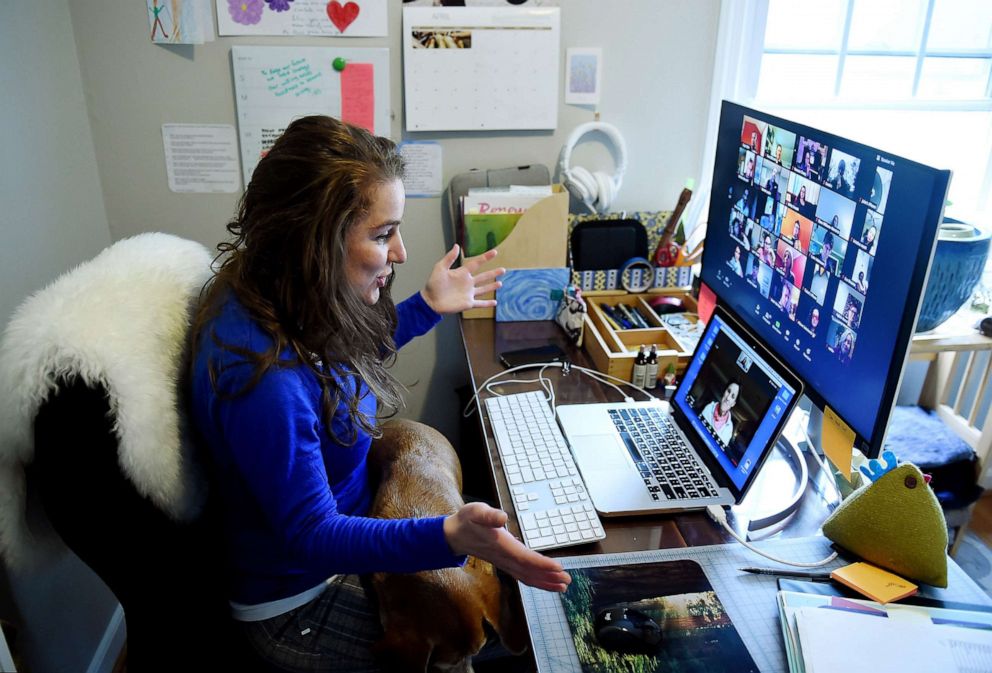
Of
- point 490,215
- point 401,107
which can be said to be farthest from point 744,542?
point 401,107

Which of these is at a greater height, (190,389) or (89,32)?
(89,32)

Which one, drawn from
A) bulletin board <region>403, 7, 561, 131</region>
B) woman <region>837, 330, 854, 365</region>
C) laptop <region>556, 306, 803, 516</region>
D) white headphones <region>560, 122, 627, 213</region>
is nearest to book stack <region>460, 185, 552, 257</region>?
white headphones <region>560, 122, 627, 213</region>

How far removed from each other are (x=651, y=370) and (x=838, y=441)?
18.1 inches

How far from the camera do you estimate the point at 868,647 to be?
0.91 metres

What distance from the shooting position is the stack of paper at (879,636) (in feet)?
2.93

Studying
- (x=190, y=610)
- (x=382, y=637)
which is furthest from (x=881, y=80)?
(x=190, y=610)

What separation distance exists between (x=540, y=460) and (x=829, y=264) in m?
0.57

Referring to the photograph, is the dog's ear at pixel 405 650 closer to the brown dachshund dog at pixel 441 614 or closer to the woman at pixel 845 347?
the brown dachshund dog at pixel 441 614

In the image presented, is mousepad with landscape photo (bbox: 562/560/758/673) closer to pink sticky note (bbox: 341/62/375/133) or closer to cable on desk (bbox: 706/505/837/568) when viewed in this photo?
cable on desk (bbox: 706/505/837/568)

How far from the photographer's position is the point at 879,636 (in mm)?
930

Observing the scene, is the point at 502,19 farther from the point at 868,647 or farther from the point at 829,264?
the point at 868,647

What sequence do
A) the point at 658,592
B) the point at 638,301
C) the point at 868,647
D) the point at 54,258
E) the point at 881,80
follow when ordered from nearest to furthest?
the point at 868,647
the point at 658,592
the point at 54,258
the point at 638,301
the point at 881,80

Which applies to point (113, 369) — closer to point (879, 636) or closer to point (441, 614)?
point (441, 614)

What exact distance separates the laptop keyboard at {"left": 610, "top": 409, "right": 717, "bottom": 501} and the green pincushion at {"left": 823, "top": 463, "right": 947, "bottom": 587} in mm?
232
